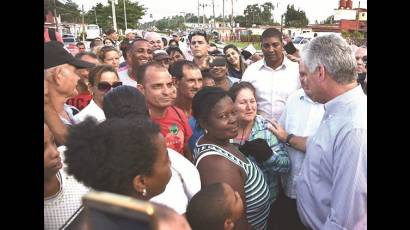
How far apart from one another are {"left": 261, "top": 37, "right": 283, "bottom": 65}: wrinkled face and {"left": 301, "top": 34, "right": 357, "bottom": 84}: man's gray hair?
27 cm

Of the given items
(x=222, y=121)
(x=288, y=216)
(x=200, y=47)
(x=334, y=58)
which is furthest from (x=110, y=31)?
(x=200, y=47)

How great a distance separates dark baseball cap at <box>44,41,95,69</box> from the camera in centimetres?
117

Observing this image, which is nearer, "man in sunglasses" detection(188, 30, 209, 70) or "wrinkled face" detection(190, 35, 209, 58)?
"man in sunglasses" detection(188, 30, 209, 70)

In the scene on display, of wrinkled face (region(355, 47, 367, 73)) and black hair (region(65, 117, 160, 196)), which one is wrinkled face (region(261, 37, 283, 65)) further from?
black hair (region(65, 117, 160, 196))

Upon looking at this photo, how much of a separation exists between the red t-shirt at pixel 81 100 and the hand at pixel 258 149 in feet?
1.67

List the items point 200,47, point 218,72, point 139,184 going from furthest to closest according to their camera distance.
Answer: point 200,47 < point 218,72 < point 139,184

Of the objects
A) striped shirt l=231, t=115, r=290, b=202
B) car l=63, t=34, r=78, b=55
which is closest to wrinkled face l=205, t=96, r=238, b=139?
striped shirt l=231, t=115, r=290, b=202

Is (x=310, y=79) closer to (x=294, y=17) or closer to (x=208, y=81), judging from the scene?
(x=294, y=17)

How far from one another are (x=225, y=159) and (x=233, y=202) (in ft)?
0.44

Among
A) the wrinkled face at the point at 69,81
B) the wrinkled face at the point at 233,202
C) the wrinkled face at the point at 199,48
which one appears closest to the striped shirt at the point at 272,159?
the wrinkled face at the point at 233,202

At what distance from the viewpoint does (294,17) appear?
1423mm

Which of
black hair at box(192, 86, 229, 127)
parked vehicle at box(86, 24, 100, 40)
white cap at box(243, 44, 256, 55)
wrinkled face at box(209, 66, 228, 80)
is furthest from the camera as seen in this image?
wrinkled face at box(209, 66, 228, 80)

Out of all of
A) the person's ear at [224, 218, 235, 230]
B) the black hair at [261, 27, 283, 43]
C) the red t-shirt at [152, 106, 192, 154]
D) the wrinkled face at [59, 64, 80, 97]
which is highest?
the black hair at [261, 27, 283, 43]
